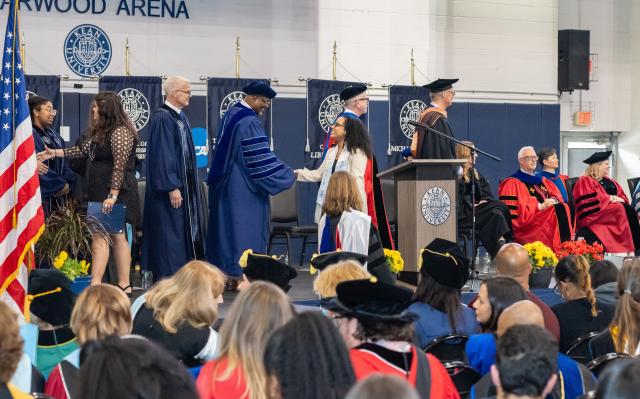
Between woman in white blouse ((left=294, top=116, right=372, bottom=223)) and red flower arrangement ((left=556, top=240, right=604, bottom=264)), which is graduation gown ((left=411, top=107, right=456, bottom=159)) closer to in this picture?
woman in white blouse ((left=294, top=116, right=372, bottom=223))

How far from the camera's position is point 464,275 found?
5133 millimetres

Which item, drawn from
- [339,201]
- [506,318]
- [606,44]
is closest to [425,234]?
[339,201]

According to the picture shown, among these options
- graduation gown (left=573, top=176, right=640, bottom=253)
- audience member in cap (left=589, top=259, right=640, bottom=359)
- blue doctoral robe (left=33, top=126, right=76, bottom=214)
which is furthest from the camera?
graduation gown (left=573, top=176, right=640, bottom=253)

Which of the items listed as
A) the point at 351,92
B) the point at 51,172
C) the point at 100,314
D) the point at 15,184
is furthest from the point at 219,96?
the point at 100,314

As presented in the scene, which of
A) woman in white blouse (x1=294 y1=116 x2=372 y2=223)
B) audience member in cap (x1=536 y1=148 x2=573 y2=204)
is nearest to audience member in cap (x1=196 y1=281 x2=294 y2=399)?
woman in white blouse (x1=294 y1=116 x2=372 y2=223)

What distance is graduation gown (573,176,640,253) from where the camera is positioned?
441 inches

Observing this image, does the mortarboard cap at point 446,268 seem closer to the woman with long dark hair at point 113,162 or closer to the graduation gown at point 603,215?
the woman with long dark hair at point 113,162

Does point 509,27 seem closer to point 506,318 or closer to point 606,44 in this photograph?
point 606,44

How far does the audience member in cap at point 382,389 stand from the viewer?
1.95m

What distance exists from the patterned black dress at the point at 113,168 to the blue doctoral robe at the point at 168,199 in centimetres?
16

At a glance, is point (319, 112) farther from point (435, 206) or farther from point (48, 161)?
point (48, 161)

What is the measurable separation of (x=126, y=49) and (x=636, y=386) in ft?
34.0

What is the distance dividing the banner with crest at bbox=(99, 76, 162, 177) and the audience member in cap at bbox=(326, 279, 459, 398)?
806 cm

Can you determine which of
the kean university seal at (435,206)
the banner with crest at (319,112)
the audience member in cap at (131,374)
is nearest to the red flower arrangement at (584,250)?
the kean university seal at (435,206)
